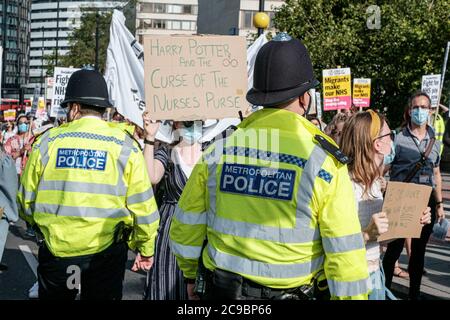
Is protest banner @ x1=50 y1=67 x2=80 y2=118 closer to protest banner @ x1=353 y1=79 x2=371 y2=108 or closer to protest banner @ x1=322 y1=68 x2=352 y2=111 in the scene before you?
protest banner @ x1=322 y1=68 x2=352 y2=111

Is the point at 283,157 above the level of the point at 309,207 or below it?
above

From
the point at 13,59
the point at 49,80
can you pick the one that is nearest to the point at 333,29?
the point at 49,80

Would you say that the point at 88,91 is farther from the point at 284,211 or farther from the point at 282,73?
the point at 284,211

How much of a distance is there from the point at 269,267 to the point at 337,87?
13.4m

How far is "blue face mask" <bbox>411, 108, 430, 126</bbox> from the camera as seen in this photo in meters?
5.99

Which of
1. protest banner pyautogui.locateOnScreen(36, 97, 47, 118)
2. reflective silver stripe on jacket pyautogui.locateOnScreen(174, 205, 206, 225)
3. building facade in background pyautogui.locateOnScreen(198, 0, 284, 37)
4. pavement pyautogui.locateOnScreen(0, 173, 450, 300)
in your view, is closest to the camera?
reflective silver stripe on jacket pyautogui.locateOnScreen(174, 205, 206, 225)

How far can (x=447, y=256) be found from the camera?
8.05 metres

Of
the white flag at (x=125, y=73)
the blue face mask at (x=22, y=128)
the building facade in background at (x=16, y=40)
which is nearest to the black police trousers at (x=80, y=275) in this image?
the white flag at (x=125, y=73)

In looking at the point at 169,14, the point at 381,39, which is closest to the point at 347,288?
the point at 381,39

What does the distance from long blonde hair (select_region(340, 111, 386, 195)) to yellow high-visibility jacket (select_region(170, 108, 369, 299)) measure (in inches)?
48.8

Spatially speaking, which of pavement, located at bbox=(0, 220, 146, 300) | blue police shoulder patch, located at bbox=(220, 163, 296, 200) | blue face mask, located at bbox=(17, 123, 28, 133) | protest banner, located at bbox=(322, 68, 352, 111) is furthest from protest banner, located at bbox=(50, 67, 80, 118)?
blue police shoulder patch, located at bbox=(220, 163, 296, 200)

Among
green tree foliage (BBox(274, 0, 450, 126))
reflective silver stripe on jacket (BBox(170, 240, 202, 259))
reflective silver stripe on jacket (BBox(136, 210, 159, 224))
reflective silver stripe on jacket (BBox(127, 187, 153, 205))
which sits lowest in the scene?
reflective silver stripe on jacket (BBox(136, 210, 159, 224))
